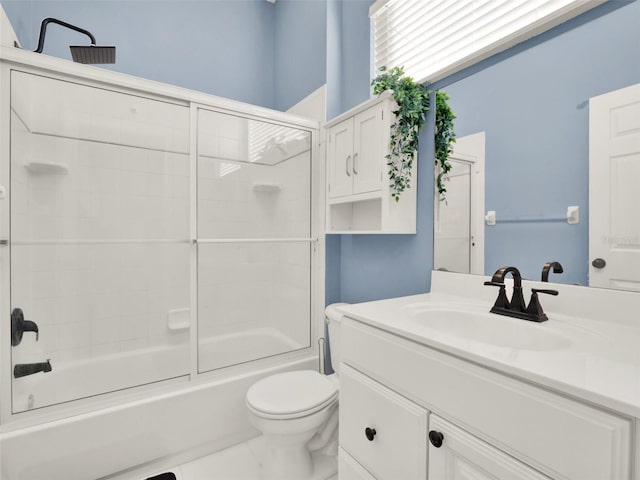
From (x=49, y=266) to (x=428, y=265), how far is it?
1.83 metres

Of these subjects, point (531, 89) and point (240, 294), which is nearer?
point (531, 89)

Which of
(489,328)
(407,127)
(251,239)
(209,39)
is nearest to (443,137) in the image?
(407,127)

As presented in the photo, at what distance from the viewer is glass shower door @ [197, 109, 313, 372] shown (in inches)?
73.8

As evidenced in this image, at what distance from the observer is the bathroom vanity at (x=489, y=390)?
1.87 feet

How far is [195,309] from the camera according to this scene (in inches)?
71.6

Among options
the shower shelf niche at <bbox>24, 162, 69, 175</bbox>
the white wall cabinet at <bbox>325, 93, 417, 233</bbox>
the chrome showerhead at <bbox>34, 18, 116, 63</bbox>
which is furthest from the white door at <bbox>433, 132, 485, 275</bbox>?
the shower shelf niche at <bbox>24, 162, 69, 175</bbox>

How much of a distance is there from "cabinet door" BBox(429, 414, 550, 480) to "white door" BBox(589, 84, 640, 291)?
659 mm

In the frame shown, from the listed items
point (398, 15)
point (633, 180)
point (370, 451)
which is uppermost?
point (398, 15)

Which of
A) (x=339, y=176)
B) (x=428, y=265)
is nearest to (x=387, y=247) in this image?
(x=428, y=265)

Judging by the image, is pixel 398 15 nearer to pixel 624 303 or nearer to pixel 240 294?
pixel 624 303

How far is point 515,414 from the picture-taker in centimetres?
66

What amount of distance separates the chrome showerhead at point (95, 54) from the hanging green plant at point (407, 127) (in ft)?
4.27

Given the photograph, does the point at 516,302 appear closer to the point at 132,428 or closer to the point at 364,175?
the point at 364,175

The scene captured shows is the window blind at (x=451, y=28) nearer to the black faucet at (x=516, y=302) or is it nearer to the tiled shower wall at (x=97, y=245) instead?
the black faucet at (x=516, y=302)
